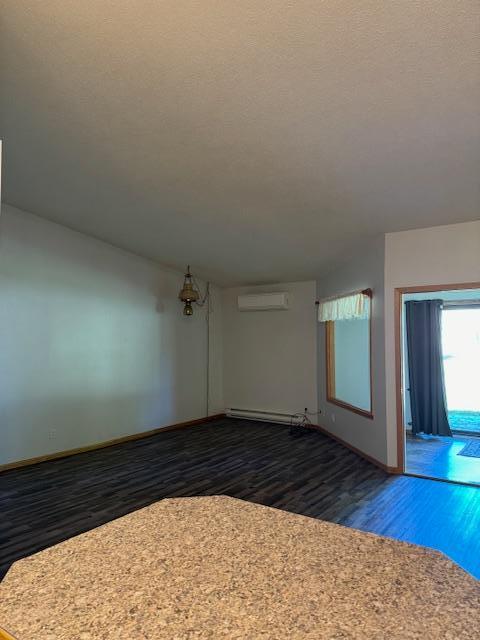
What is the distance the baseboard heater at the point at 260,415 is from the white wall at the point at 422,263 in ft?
9.20

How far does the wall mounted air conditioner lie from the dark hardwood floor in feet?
7.31

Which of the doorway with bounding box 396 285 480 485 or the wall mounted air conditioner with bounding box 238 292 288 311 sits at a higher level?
the wall mounted air conditioner with bounding box 238 292 288 311

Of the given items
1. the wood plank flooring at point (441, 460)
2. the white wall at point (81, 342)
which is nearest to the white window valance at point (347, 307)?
the wood plank flooring at point (441, 460)

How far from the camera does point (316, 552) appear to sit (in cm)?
102

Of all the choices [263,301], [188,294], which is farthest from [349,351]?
[188,294]

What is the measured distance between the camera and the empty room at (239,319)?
925 millimetres

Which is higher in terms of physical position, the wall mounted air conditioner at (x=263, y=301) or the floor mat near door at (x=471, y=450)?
the wall mounted air conditioner at (x=263, y=301)

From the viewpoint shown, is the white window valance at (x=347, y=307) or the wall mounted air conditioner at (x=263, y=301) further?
the wall mounted air conditioner at (x=263, y=301)

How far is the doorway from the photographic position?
20.0 ft

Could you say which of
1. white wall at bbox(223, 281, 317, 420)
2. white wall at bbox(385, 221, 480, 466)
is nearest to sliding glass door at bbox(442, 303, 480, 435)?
white wall at bbox(223, 281, 317, 420)

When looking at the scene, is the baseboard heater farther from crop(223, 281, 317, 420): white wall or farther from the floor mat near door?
the floor mat near door

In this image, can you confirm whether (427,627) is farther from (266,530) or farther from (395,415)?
(395,415)

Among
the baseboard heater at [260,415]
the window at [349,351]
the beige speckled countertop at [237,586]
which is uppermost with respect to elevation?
the window at [349,351]

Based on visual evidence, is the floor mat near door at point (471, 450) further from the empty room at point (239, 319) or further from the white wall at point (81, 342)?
the white wall at point (81, 342)
